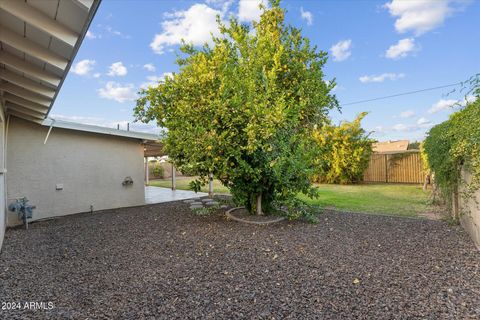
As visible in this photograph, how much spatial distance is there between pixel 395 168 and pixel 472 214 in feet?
38.0

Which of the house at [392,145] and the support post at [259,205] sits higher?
the house at [392,145]

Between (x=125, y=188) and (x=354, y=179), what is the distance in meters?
12.0

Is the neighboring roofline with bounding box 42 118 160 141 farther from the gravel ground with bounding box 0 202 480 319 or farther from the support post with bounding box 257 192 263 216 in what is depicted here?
the support post with bounding box 257 192 263 216

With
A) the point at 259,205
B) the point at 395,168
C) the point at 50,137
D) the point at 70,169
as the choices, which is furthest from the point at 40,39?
the point at 395,168

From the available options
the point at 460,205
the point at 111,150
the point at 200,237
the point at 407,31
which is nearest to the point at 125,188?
the point at 111,150

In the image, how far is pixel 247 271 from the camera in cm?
353

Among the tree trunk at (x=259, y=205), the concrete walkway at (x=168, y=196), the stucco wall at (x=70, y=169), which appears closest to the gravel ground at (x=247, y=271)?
the tree trunk at (x=259, y=205)

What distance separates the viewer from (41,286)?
10.5 ft

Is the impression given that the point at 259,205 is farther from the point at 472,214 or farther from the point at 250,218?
the point at 472,214

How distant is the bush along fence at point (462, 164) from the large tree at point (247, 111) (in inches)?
98.9

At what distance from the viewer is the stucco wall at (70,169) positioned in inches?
275

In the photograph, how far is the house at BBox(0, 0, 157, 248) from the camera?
8.16 ft

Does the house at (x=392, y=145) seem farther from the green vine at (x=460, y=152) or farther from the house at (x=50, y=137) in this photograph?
the house at (x=50, y=137)

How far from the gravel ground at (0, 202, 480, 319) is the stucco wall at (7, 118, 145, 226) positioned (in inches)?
69.3
